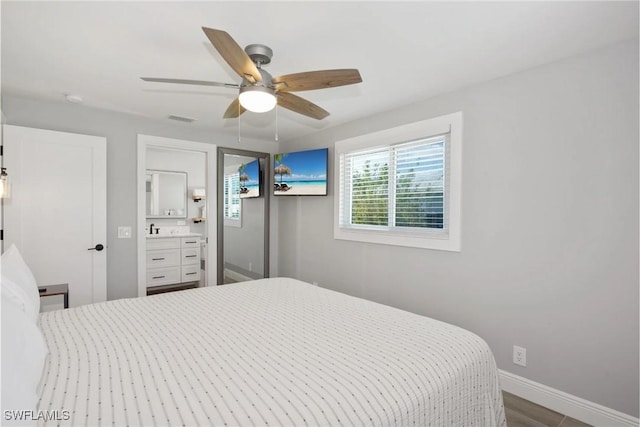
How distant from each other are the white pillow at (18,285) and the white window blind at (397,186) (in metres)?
2.78

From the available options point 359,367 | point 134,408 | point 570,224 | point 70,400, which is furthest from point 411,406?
point 570,224

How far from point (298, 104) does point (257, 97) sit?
1.37ft

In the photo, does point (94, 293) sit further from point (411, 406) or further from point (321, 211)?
point (411, 406)

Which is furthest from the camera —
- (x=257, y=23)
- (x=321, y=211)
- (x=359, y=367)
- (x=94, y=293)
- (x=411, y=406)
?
(x=321, y=211)

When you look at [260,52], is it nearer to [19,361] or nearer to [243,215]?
[19,361]

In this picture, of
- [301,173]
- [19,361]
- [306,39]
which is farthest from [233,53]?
[301,173]

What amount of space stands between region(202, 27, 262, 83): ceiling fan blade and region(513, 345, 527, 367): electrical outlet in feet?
8.46

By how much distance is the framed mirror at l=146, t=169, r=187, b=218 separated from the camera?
5.49m

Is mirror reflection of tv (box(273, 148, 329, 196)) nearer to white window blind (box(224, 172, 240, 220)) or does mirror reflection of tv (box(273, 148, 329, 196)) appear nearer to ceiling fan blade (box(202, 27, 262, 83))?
white window blind (box(224, 172, 240, 220))

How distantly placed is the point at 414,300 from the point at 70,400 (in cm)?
265

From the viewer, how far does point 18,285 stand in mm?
1404

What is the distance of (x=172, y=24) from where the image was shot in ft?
5.96

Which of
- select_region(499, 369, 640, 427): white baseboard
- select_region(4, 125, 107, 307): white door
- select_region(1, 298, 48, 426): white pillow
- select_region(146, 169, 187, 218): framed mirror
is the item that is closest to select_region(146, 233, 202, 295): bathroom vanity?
select_region(146, 169, 187, 218): framed mirror

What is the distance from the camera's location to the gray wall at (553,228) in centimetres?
192
